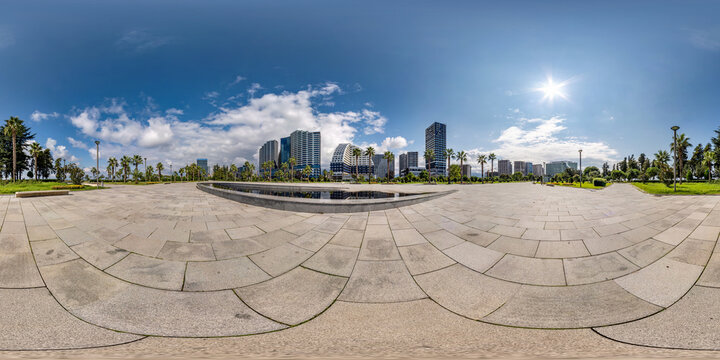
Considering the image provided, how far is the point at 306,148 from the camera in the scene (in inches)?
5837

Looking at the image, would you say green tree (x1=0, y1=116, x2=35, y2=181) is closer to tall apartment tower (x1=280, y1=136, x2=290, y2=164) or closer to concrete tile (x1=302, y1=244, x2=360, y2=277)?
concrete tile (x1=302, y1=244, x2=360, y2=277)

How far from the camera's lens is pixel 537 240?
5.66 metres

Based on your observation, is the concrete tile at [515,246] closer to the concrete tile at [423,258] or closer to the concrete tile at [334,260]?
the concrete tile at [423,258]

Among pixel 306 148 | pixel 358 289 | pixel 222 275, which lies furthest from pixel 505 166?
pixel 222 275

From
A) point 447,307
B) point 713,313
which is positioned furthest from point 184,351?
point 713,313

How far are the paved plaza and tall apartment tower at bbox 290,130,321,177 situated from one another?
140857 mm

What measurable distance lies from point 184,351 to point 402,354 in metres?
2.35

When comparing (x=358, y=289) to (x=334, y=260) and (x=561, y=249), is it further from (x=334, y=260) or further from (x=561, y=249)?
(x=561, y=249)

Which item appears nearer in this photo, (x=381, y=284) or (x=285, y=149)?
(x=381, y=284)

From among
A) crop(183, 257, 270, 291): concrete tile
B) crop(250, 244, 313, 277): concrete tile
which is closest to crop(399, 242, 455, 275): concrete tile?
crop(250, 244, 313, 277): concrete tile

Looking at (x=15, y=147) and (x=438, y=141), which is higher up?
(x=438, y=141)

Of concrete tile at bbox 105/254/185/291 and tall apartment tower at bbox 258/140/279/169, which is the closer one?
concrete tile at bbox 105/254/185/291

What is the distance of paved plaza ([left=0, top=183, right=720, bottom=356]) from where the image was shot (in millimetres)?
2801

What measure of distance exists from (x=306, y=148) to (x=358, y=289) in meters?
149
